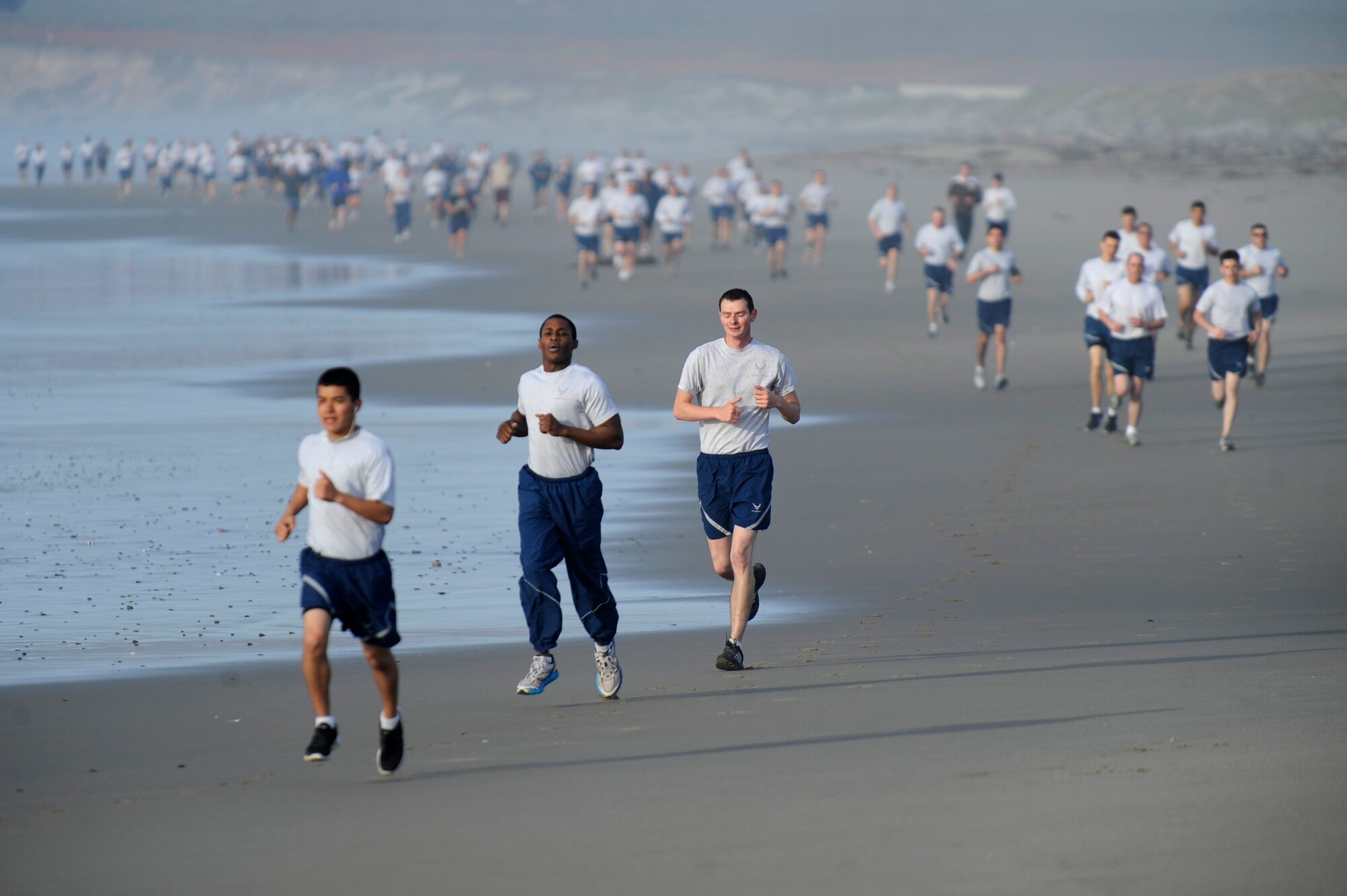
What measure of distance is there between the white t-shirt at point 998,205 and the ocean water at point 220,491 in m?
10.7

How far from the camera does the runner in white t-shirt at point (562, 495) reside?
878cm

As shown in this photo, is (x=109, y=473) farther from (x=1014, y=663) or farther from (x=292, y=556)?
(x=1014, y=663)

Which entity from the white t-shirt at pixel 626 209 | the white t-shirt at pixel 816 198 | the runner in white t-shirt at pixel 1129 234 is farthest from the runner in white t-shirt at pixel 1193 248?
the white t-shirt at pixel 816 198

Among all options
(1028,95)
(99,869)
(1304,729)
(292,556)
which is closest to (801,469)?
(292,556)

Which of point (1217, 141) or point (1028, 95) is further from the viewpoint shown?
point (1028, 95)

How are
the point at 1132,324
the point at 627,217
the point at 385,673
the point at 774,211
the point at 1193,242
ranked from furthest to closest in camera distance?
the point at 774,211, the point at 627,217, the point at 1193,242, the point at 1132,324, the point at 385,673

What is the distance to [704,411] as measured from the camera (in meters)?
9.55

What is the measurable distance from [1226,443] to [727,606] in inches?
304

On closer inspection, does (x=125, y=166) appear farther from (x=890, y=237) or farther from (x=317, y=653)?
(x=317, y=653)

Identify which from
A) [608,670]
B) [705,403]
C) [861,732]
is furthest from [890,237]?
[861,732]

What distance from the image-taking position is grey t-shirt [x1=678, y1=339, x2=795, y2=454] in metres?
9.67

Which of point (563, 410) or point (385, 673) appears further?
point (563, 410)

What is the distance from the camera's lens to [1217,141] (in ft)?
364

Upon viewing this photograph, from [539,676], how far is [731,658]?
3.40ft
